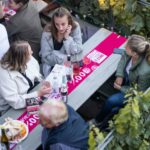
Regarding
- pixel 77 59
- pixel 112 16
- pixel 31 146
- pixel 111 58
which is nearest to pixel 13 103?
pixel 31 146

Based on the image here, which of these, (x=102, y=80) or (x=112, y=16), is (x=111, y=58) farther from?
(x=112, y=16)

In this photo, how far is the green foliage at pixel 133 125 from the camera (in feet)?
10.4

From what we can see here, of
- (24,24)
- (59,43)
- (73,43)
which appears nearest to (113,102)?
(73,43)

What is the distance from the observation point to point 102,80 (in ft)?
14.4

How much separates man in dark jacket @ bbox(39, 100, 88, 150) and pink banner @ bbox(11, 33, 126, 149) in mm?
339

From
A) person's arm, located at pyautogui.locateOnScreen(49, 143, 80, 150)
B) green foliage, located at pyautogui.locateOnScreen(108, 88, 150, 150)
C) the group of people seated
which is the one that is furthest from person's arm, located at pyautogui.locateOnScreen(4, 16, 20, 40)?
green foliage, located at pyautogui.locateOnScreen(108, 88, 150, 150)

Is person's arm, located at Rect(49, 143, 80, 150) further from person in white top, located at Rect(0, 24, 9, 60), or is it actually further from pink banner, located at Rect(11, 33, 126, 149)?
person in white top, located at Rect(0, 24, 9, 60)

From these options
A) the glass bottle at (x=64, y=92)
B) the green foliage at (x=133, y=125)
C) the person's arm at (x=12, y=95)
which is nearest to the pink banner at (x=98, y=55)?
the glass bottle at (x=64, y=92)

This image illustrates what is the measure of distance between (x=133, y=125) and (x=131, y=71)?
3.97 feet

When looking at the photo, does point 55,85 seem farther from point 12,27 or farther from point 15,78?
point 12,27

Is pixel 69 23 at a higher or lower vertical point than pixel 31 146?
higher

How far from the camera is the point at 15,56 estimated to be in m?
4.13

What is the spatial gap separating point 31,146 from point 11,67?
83 centimetres

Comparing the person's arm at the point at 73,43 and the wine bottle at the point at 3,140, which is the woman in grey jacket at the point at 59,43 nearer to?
the person's arm at the point at 73,43
